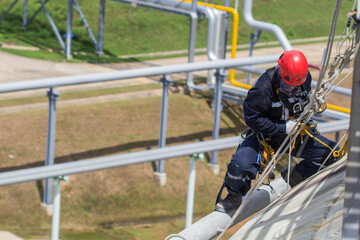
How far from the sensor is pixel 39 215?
9.22 metres

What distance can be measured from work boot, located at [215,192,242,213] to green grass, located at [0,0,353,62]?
1257cm

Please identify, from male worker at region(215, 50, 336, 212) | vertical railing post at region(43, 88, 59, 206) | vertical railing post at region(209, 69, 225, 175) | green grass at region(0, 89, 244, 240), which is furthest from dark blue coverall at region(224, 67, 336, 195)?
vertical railing post at region(209, 69, 225, 175)

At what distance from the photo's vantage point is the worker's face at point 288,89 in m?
5.00

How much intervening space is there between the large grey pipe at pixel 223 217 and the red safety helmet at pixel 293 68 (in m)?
0.95

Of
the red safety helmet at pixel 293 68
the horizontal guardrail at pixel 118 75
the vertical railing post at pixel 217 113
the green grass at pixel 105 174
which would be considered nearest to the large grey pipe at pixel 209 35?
the green grass at pixel 105 174

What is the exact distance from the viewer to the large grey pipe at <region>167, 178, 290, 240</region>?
4.66 m

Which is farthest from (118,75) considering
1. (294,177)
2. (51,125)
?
(294,177)

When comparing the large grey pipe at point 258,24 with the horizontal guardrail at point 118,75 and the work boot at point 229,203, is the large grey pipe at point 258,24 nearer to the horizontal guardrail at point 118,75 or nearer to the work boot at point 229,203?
the horizontal guardrail at point 118,75

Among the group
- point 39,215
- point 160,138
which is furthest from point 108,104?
point 39,215

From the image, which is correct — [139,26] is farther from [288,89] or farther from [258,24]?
[288,89]

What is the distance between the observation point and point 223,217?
5.04 m

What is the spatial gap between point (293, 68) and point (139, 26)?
50.8 feet

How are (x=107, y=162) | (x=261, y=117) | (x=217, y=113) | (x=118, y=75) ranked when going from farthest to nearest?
1. (x=217, y=113)
2. (x=118, y=75)
3. (x=107, y=162)
4. (x=261, y=117)

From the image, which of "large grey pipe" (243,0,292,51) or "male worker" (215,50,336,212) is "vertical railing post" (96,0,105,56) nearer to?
"large grey pipe" (243,0,292,51)
